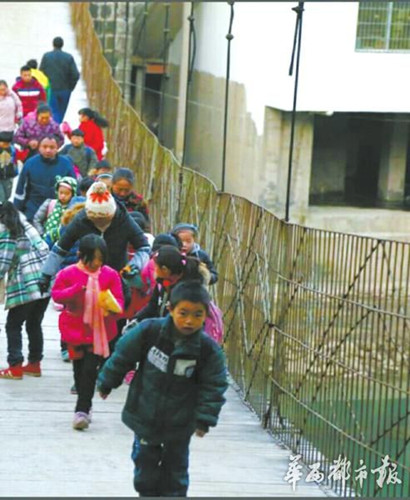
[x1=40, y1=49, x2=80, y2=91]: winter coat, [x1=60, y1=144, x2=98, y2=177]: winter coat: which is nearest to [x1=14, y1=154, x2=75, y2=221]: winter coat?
[x1=60, y1=144, x2=98, y2=177]: winter coat

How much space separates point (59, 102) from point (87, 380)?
12.9m

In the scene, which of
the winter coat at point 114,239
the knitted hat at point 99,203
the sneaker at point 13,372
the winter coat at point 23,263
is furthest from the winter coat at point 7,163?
the knitted hat at point 99,203

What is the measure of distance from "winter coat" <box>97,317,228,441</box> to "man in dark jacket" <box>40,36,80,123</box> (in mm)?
15025

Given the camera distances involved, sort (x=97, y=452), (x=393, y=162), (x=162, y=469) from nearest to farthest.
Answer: (x=162, y=469) → (x=97, y=452) → (x=393, y=162)

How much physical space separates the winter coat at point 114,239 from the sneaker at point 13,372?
3.98 feet

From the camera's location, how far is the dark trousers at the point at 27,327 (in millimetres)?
11008

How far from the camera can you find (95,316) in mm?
9781

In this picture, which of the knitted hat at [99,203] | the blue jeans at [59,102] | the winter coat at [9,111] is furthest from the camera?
the blue jeans at [59,102]

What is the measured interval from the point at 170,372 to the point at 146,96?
3148cm

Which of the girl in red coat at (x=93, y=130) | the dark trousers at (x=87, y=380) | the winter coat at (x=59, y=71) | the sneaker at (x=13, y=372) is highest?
the winter coat at (x=59, y=71)

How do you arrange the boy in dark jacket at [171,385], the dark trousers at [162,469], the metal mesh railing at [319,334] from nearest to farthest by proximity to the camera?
the boy in dark jacket at [171,385] < the dark trousers at [162,469] < the metal mesh railing at [319,334]

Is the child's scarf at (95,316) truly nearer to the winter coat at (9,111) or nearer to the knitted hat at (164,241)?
the knitted hat at (164,241)

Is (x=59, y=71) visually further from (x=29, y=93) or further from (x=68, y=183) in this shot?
(x=68, y=183)

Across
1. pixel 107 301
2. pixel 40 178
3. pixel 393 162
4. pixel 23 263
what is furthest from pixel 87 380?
pixel 393 162
